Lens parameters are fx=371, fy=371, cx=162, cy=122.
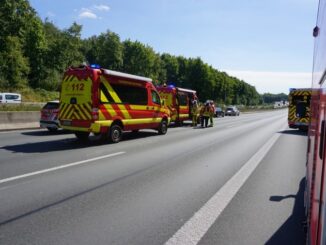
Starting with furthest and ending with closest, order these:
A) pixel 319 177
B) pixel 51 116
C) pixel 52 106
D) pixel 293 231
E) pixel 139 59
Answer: pixel 139 59, pixel 52 106, pixel 51 116, pixel 293 231, pixel 319 177

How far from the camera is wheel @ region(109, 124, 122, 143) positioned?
13540 mm

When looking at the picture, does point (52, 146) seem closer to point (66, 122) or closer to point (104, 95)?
point (66, 122)

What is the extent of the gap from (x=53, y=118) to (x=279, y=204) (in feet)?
42.4

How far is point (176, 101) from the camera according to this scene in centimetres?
2495

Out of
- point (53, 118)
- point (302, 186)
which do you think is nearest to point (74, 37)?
point (53, 118)

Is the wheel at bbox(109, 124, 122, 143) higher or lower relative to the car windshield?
lower

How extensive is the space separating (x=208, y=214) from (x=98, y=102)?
8250mm

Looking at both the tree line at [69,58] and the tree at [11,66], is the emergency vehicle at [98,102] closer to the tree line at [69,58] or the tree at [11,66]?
the tree line at [69,58]

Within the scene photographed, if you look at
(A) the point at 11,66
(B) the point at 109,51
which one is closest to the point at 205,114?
(A) the point at 11,66

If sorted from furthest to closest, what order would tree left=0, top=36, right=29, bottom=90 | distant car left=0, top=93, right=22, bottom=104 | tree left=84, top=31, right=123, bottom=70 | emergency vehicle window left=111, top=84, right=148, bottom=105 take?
tree left=84, top=31, right=123, bottom=70 < tree left=0, top=36, right=29, bottom=90 < distant car left=0, top=93, right=22, bottom=104 < emergency vehicle window left=111, top=84, right=148, bottom=105

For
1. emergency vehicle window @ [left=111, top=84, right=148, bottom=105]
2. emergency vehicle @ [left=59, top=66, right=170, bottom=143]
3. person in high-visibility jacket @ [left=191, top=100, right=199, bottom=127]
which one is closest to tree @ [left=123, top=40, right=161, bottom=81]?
person in high-visibility jacket @ [left=191, top=100, right=199, bottom=127]

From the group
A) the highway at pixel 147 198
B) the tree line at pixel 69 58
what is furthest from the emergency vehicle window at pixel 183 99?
the tree line at pixel 69 58

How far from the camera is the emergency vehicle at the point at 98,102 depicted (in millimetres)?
12758

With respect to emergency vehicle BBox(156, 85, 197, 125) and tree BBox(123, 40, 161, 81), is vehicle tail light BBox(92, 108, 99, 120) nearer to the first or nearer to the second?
emergency vehicle BBox(156, 85, 197, 125)
